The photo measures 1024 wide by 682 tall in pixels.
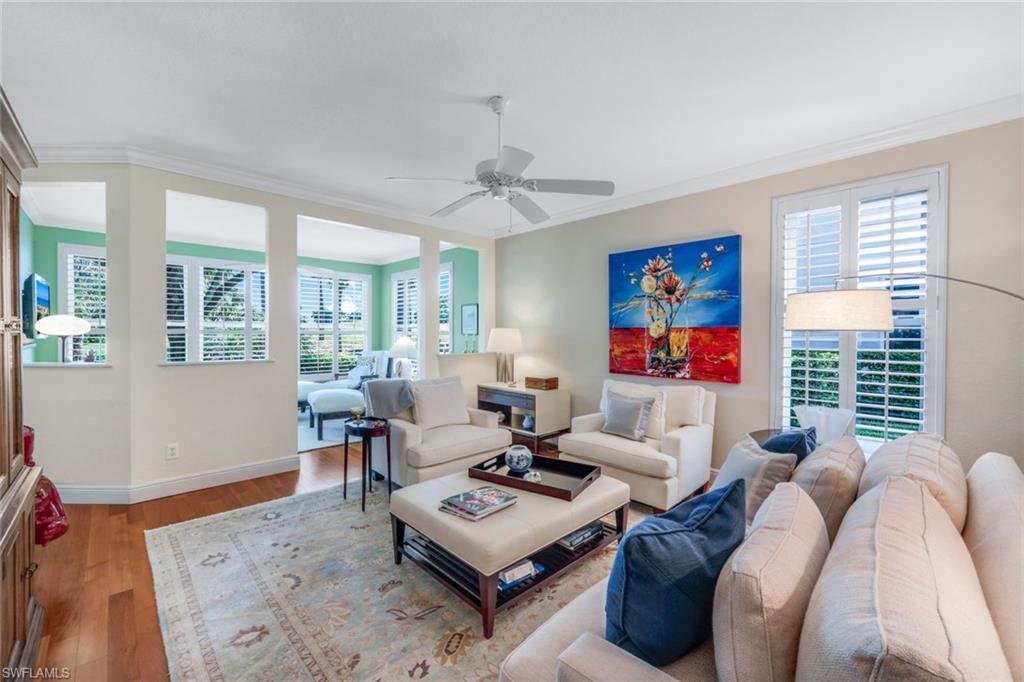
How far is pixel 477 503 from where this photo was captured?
212 centimetres

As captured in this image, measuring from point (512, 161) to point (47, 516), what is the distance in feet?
9.34

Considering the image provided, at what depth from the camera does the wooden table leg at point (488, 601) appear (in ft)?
5.93

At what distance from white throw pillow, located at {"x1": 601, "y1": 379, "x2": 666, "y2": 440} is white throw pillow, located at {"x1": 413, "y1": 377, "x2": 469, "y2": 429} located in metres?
1.26

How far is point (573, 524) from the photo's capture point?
2.13 metres

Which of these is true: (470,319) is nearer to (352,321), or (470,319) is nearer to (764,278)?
(352,321)

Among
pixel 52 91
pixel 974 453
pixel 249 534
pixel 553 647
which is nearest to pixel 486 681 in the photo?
pixel 553 647

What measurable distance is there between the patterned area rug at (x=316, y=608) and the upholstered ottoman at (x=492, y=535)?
133 mm

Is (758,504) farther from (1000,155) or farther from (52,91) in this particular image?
(52,91)

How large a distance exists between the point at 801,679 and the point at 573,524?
1419 mm

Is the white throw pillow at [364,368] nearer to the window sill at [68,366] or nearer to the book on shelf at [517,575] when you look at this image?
the window sill at [68,366]

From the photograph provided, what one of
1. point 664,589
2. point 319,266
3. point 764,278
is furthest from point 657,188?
point 319,266

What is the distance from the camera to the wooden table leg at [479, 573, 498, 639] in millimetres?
1807

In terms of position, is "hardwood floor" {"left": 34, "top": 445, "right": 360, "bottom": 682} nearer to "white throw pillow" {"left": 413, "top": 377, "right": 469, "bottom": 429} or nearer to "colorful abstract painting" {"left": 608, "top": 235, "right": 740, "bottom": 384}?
"white throw pillow" {"left": 413, "top": 377, "right": 469, "bottom": 429}

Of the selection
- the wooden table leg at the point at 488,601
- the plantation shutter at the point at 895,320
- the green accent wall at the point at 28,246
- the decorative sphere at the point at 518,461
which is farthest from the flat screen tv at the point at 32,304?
the plantation shutter at the point at 895,320
